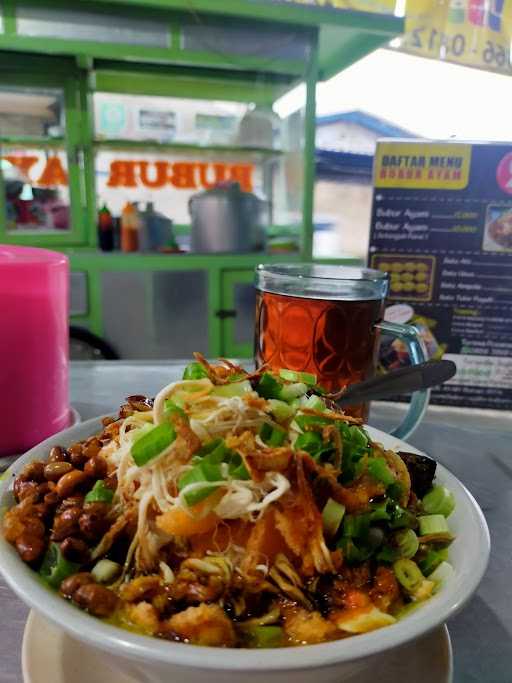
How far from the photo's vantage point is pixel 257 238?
3.65m

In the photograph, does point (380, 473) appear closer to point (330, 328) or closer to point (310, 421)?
point (310, 421)

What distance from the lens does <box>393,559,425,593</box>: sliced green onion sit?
550mm

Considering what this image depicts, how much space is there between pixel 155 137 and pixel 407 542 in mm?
3756

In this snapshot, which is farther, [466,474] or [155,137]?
[155,137]

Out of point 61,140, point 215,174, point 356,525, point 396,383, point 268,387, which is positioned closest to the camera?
point 356,525

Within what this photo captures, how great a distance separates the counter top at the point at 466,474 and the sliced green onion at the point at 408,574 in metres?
0.09

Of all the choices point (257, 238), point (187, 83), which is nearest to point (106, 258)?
point (257, 238)

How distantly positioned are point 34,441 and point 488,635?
77 cm

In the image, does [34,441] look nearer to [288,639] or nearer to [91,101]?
[288,639]

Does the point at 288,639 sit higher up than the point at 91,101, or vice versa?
the point at 91,101

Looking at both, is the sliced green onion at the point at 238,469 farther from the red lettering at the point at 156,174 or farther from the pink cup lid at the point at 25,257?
the red lettering at the point at 156,174

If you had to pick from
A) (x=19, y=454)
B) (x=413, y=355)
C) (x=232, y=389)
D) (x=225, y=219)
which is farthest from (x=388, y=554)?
(x=225, y=219)

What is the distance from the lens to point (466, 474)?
3.28ft

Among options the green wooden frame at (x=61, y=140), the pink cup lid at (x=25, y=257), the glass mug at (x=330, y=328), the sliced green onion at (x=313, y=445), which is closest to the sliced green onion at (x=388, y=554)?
the sliced green onion at (x=313, y=445)
